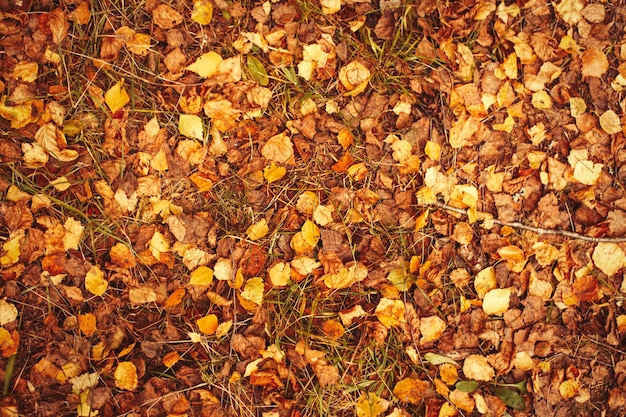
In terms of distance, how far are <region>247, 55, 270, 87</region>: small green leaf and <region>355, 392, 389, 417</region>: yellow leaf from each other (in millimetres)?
1292

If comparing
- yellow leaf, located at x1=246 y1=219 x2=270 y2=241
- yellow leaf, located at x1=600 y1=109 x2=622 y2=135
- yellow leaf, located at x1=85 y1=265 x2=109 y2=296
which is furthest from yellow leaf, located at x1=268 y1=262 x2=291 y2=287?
yellow leaf, located at x1=600 y1=109 x2=622 y2=135

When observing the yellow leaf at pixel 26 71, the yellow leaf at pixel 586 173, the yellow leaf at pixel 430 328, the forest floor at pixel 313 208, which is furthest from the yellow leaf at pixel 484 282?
the yellow leaf at pixel 26 71

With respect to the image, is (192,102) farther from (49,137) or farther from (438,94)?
(438,94)

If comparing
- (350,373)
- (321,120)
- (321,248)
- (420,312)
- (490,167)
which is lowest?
(350,373)

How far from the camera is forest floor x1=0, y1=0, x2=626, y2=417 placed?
1927mm

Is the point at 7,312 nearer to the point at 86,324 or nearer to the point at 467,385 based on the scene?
the point at 86,324

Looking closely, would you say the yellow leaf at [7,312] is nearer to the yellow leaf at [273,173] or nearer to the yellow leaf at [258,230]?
the yellow leaf at [258,230]

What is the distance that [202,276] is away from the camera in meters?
1.98

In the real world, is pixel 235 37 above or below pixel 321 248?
above

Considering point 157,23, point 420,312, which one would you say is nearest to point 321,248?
point 420,312

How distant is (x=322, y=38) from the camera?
210cm

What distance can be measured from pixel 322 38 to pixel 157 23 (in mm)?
666

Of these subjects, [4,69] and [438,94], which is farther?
[438,94]

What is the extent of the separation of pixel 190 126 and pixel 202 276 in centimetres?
59
